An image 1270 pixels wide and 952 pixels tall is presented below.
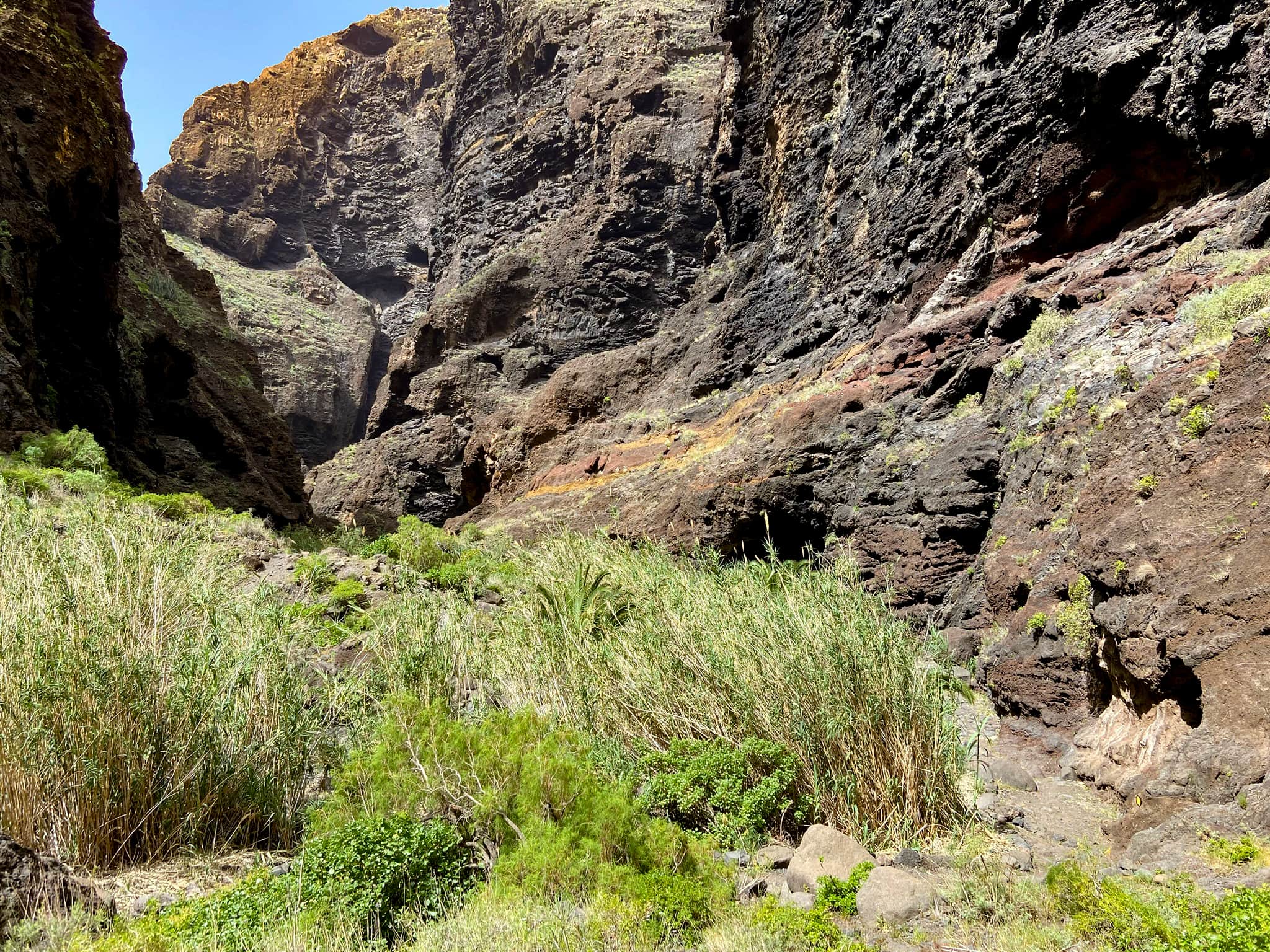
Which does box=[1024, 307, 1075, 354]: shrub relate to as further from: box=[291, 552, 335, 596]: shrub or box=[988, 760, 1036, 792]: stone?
box=[291, 552, 335, 596]: shrub

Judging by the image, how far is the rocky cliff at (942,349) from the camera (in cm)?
446

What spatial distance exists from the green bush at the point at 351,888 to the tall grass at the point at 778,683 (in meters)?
1.55

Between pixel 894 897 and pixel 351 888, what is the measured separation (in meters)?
2.37

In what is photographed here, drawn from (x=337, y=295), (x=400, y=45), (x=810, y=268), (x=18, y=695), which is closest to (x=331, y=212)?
(x=337, y=295)

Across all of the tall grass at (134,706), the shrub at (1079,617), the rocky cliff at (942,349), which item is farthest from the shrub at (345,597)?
the shrub at (1079,617)

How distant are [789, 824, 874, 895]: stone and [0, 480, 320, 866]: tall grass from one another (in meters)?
2.81

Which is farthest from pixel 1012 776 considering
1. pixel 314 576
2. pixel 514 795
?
pixel 314 576

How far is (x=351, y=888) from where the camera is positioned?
130 inches

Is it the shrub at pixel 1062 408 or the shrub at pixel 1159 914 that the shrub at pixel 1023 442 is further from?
the shrub at pixel 1159 914

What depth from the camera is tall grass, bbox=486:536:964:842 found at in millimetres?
4211

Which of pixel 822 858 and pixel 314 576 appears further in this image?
pixel 314 576

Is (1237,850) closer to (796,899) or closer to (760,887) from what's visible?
(796,899)

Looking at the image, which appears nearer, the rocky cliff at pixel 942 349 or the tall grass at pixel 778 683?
the tall grass at pixel 778 683

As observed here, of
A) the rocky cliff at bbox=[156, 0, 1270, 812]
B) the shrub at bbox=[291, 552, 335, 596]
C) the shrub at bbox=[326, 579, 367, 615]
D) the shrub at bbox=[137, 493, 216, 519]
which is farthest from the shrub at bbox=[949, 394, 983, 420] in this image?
the shrub at bbox=[137, 493, 216, 519]
